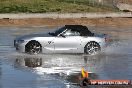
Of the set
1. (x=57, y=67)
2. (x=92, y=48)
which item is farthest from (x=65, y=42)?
(x=57, y=67)

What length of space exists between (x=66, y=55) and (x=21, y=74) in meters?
6.00

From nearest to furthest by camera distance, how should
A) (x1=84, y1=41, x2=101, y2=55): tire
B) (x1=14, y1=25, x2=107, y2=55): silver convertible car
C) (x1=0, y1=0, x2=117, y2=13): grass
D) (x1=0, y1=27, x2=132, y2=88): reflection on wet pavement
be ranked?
(x1=0, y1=27, x2=132, y2=88): reflection on wet pavement
(x1=14, y1=25, x2=107, y2=55): silver convertible car
(x1=84, y1=41, x2=101, y2=55): tire
(x1=0, y1=0, x2=117, y2=13): grass

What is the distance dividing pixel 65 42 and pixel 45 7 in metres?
28.8

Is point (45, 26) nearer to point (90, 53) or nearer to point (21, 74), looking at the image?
point (90, 53)

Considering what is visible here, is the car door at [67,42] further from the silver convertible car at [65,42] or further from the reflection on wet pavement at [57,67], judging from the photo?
the reflection on wet pavement at [57,67]

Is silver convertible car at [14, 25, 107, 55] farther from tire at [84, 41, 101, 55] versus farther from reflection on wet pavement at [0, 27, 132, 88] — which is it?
reflection on wet pavement at [0, 27, 132, 88]

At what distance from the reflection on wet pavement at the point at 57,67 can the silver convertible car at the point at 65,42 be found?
298mm

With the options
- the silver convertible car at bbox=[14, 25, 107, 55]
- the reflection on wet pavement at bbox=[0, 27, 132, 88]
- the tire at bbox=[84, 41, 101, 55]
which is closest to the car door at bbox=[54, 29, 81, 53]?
the silver convertible car at bbox=[14, 25, 107, 55]

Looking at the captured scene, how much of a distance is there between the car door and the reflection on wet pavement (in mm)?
293

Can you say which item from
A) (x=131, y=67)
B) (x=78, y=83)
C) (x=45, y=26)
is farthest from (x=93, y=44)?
(x=45, y=26)

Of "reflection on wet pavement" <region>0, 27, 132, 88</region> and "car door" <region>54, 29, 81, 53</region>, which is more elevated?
"car door" <region>54, 29, 81, 53</region>

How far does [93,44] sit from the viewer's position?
2361cm

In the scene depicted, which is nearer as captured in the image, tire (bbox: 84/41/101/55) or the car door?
the car door

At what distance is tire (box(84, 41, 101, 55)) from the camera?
2355 cm
